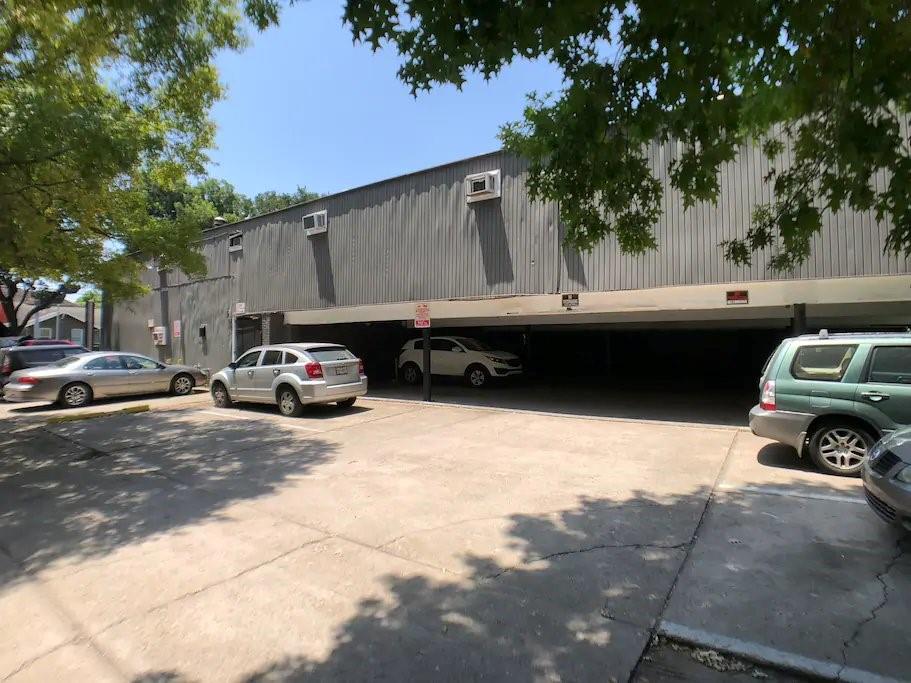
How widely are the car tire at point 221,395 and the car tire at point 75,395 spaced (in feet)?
11.6

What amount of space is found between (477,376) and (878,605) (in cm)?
1302

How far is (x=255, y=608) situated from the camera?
11.1 feet

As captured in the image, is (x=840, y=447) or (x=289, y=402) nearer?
(x=840, y=447)

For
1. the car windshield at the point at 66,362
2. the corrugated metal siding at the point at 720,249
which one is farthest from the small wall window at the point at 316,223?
the corrugated metal siding at the point at 720,249

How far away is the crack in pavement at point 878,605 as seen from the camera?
275cm

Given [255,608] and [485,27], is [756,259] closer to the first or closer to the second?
[485,27]

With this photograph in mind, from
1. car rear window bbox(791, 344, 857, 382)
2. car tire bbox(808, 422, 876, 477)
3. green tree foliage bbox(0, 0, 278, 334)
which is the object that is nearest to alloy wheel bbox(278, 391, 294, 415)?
green tree foliage bbox(0, 0, 278, 334)

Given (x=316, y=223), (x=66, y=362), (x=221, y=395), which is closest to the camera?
(x=221, y=395)

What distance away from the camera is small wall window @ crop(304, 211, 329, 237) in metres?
15.5

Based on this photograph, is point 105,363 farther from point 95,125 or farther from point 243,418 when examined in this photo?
point 95,125

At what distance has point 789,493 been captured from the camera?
215 inches

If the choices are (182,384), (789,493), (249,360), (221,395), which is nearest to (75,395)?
(182,384)

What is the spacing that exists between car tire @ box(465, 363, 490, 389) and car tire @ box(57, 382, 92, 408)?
1032 centimetres

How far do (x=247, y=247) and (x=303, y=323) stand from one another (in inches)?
158
